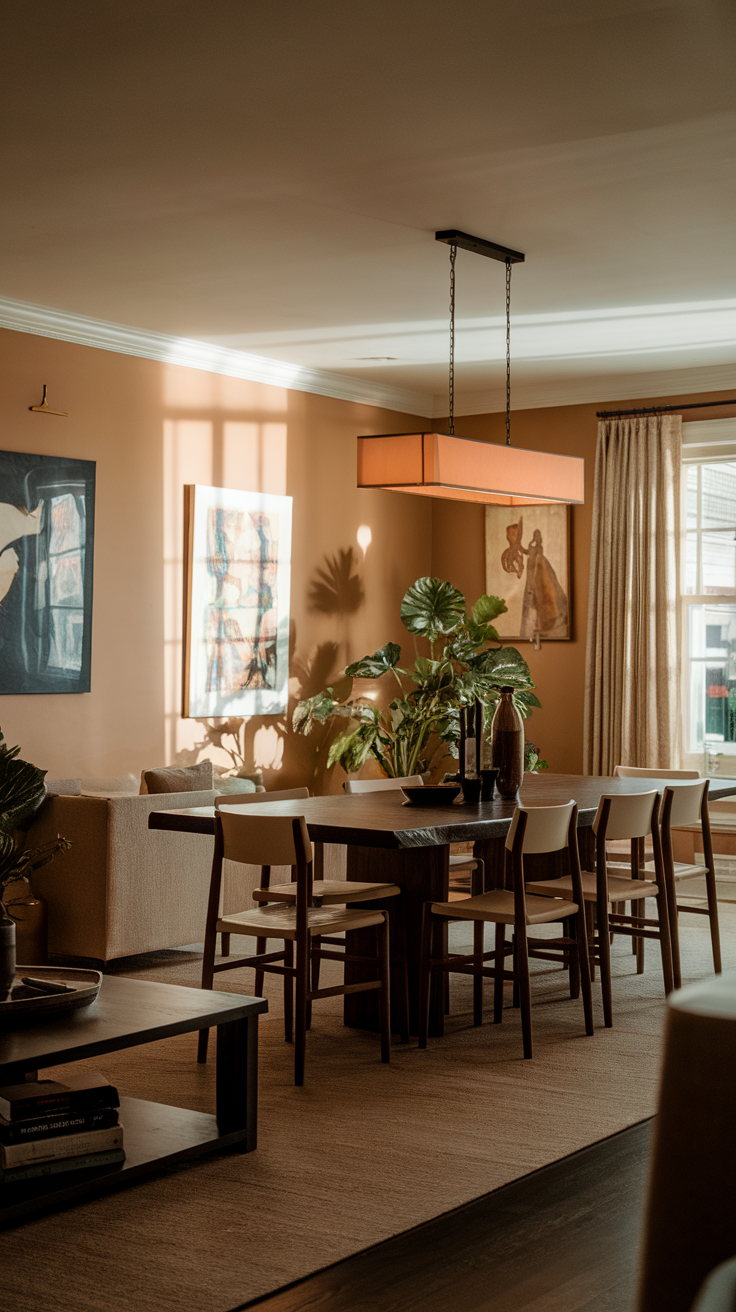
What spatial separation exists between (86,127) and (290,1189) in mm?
3271

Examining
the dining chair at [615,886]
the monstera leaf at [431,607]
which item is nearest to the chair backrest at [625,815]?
the dining chair at [615,886]

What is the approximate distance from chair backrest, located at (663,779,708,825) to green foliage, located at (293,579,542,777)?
2.64 metres

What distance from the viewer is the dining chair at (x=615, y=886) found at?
15.9ft

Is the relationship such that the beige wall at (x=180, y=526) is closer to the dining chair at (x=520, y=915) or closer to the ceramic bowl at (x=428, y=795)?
the ceramic bowl at (x=428, y=795)

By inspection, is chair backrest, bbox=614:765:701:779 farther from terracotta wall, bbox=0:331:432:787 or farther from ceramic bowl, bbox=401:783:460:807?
terracotta wall, bbox=0:331:432:787

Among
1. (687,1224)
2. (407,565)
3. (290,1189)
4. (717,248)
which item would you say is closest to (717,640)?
(407,565)

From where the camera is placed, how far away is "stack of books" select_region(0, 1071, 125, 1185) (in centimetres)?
307

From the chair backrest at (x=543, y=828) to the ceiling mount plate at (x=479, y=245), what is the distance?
2.37 meters

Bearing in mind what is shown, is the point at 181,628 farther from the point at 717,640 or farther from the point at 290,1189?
the point at 290,1189

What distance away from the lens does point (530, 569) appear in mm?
8984

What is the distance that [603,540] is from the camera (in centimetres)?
847

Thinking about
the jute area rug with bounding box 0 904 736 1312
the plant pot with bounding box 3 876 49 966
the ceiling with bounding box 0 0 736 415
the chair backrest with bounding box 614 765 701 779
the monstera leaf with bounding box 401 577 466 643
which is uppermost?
the ceiling with bounding box 0 0 736 415

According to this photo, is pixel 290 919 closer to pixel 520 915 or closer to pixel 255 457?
pixel 520 915

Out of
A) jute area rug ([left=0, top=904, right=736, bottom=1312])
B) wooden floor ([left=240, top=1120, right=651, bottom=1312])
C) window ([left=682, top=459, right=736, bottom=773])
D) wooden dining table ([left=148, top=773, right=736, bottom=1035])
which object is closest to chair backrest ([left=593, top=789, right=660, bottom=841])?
wooden dining table ([left=148, top=773, right=736, bottom=1035])
